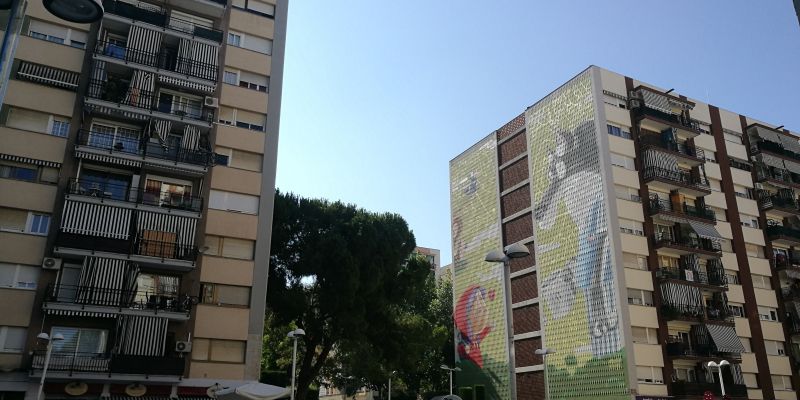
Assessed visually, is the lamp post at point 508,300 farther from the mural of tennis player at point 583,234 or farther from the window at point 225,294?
the mural of tennis player at point 583,234

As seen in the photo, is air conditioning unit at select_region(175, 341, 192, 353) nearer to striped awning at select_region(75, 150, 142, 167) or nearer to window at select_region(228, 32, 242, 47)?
striped awning at select_region(75, 150, 142, 167)

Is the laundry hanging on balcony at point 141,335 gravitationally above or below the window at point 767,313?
below

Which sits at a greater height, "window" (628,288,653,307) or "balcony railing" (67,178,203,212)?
"balcony railing" (67,178,203,212)

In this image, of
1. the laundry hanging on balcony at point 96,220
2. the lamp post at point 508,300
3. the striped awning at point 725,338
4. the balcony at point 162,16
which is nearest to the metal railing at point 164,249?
the laundry hanging on balcony at point 96,220

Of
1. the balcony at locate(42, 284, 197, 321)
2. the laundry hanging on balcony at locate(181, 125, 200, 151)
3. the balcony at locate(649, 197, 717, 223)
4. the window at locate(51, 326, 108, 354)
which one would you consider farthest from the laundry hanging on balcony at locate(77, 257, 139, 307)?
the balcony at locate(649, 197, 717, 223)

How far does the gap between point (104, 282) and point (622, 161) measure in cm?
3168

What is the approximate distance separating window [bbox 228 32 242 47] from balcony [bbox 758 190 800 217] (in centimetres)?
4023

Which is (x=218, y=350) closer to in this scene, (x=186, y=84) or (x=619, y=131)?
(x=186, y=84)

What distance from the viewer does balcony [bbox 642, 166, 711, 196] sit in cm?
4328

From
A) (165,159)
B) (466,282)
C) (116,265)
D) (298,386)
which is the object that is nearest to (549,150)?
(466,282)

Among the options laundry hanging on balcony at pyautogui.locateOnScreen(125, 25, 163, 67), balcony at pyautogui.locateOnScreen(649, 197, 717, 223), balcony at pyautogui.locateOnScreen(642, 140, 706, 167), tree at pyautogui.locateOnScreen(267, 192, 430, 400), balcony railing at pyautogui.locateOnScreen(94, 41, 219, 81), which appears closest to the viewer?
balcony railing at pyautogui.locateOnScreen(94, 41, 219, 81)

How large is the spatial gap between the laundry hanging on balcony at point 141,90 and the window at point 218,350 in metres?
11.6

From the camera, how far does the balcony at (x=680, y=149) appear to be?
146 ft

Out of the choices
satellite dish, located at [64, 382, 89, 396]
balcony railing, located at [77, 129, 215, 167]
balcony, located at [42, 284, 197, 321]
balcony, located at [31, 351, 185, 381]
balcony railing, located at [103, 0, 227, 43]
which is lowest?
satellite dish, located at [64, 382, 89, 396]
